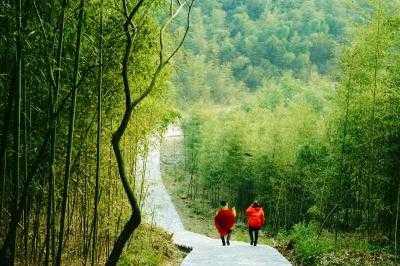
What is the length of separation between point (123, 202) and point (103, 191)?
1.52ft

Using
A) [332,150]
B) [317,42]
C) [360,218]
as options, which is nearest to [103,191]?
[332,150]

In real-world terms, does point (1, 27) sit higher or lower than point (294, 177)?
higher

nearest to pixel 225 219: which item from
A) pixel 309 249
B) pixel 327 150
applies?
pixel 309 249

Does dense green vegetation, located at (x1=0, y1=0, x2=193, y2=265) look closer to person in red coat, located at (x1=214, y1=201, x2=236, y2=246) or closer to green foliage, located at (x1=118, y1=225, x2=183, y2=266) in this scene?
green foliage, located at (x1=118, y1=225, x2=183, y2=266)

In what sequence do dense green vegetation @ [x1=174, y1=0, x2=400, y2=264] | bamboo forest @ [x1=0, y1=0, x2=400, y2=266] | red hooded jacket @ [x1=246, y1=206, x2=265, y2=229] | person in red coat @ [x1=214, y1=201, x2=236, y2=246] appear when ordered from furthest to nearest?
dense green vegetation @ [x1=174, y1=0, x2=400, y2=264], person in red coat @ [x1=214, y1=201, x2=236, y2=246], red hooded jacket @ [x1=246, y1=206, x2=265, y2=229], bamboo forest @ [x1=0, y1=0, x2=400, y2=266]

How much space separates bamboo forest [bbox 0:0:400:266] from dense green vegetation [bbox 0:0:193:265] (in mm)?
25

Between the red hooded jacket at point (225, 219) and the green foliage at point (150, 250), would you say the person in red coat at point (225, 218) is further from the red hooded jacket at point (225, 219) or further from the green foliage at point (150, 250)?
the green foliage at point (150, 250)

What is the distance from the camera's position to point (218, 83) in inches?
2491

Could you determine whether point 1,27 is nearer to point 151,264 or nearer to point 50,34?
point 50,34

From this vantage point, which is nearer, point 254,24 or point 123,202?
point 123,202

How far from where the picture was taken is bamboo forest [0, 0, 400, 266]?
18.0 feet

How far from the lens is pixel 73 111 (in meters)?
5.08

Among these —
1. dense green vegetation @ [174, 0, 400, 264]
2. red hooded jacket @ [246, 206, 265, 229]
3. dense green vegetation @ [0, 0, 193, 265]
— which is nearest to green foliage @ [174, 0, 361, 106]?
dense green vegetation @ [174, 0, 400, 264]

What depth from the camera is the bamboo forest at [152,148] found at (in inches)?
217
